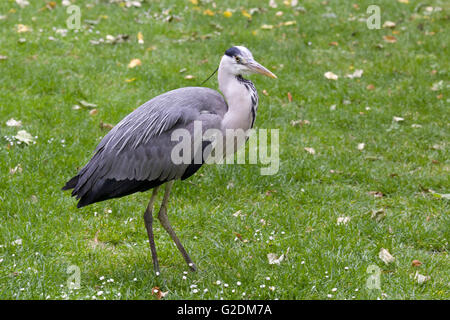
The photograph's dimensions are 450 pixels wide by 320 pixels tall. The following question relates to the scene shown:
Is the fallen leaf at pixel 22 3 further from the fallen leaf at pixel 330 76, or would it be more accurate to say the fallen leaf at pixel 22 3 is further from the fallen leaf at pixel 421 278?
the fallen leaf at pixel 421 278

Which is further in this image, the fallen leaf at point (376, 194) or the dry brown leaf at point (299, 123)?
the dry brown leaf at point (299, 123)

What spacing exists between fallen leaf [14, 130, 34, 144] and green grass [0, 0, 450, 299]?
0.11m

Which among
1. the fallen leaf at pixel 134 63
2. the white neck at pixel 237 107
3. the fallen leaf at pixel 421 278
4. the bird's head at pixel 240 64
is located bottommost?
the fallen leaf at pixel 421 278

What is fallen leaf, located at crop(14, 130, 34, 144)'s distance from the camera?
6.29 meters

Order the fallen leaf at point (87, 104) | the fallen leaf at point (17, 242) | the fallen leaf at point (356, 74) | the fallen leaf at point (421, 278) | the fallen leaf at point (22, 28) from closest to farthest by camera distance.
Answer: the fallen leaf at point (421, 278), the fallen leaf at point (17, 242), the fallen leaf at point (87, 104), the fallen leaf at point (356, 74), the fallen leaf at point (22, 28)

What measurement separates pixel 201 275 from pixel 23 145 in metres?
3.01

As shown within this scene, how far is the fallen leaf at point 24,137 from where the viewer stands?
6285 millimetres

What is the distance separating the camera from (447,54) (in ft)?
30.4

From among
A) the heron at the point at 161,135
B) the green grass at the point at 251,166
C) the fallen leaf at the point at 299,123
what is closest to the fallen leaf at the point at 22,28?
the green grass at the point at 251,166

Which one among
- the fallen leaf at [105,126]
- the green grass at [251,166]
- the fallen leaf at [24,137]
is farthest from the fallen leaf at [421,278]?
the fallen leaf at [24,137]

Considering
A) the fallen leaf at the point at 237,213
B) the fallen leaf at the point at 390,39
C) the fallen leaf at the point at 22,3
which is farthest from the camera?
the fallen leaf at the point at 22,3

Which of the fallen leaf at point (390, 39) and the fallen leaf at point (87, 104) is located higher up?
the fallen leaf at point (390, 39)
